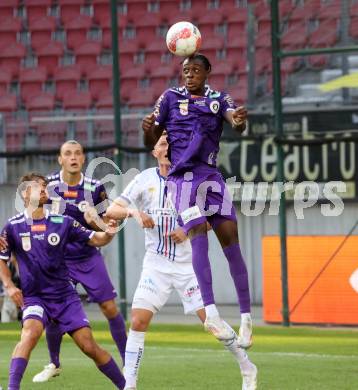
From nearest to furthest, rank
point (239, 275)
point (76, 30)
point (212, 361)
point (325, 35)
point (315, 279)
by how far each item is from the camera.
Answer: point (239, 275), point (212, 361), point (315, 279), point (325, 35), point (76, 30)

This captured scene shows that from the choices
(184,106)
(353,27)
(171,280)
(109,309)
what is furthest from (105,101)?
(184,106)

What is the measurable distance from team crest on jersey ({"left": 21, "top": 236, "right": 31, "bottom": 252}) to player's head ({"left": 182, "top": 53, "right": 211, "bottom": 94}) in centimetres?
168

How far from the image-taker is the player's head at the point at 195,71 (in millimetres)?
8375

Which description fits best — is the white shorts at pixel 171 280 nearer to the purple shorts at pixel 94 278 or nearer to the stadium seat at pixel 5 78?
the purple shorts at pixel 94 278

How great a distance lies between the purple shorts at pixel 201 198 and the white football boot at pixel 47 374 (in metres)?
2.80

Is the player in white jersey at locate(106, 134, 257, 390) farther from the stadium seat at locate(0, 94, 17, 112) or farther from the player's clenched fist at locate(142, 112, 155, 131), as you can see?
the stadium seat at locate(0, 94, 17, 112)

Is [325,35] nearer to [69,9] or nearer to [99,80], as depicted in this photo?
[99,80]

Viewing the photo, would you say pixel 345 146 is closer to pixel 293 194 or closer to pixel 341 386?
pixel 293 194

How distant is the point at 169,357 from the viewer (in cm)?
1268

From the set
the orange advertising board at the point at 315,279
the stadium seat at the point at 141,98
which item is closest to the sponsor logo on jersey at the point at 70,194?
the orange advertising board at the point at 315,279

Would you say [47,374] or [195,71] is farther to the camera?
[47,374]

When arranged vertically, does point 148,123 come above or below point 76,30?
below

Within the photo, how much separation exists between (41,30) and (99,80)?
1.73 meters

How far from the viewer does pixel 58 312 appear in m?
9.02
